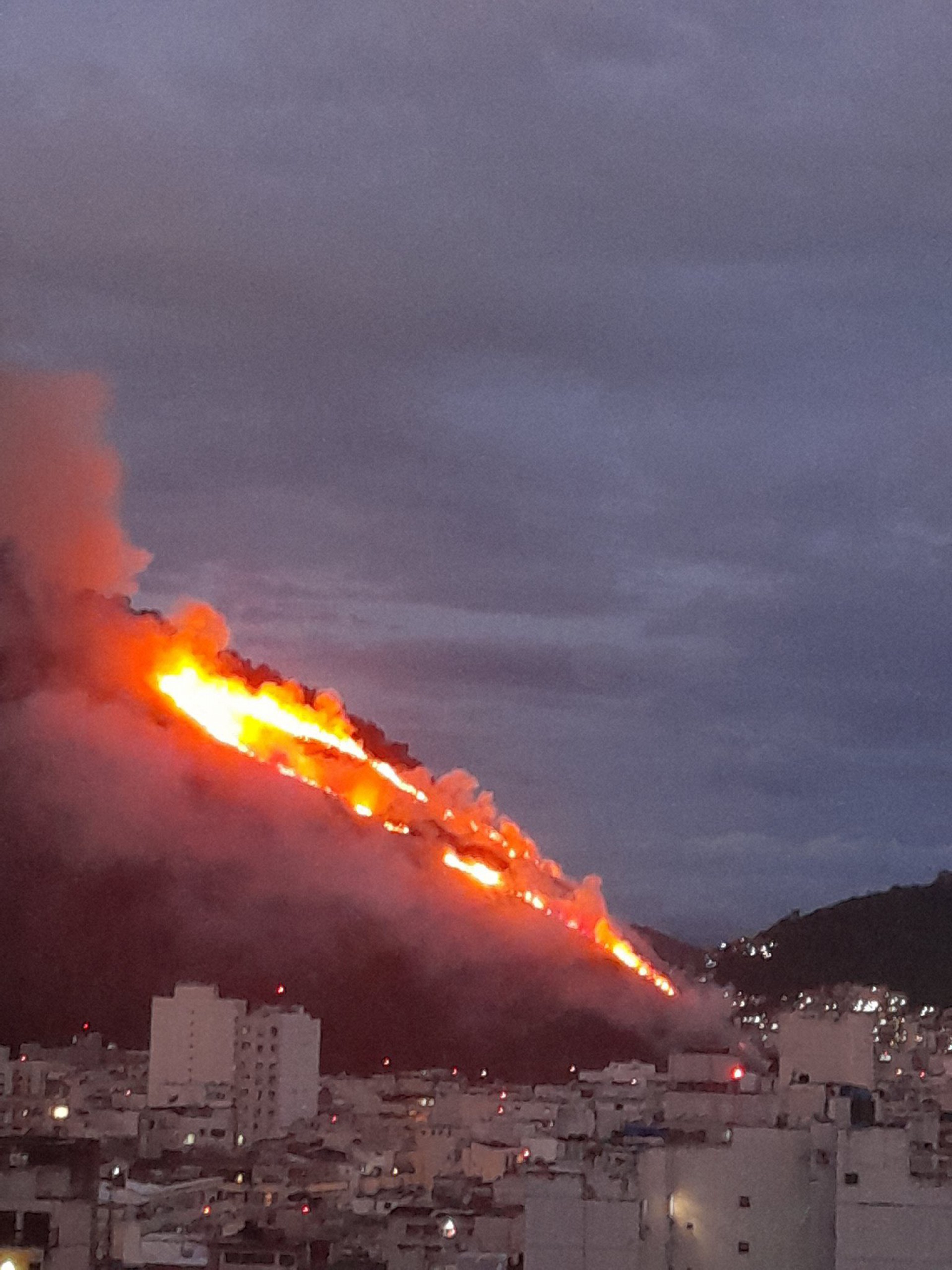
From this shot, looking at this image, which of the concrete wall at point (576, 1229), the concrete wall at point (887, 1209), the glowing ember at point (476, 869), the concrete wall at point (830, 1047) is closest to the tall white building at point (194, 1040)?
the concrete wall at point (830, 1047)

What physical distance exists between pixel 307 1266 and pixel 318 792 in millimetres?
107790

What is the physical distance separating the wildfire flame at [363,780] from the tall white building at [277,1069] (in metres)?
38.2

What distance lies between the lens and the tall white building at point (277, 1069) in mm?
106562

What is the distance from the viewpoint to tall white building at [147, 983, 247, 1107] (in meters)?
109

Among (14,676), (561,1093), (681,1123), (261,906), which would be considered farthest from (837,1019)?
(14,676)

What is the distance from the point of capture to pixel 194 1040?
113562mm

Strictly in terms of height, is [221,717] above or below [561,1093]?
above

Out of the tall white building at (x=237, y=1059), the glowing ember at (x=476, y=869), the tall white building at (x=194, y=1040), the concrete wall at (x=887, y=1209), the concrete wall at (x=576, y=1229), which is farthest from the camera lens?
the glowing ember at (x=476, y=869)

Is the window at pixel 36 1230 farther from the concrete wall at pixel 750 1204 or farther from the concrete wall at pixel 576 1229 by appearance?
the concrete wall at pixel 750 1204

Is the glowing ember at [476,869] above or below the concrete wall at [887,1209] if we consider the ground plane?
above

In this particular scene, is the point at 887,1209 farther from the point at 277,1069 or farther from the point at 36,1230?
the point at 277,1069

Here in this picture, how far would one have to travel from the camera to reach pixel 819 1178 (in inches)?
1661

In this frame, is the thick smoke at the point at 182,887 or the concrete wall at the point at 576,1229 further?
the thick smoke at the point at 182,887

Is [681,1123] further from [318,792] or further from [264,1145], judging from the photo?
[318,792]
